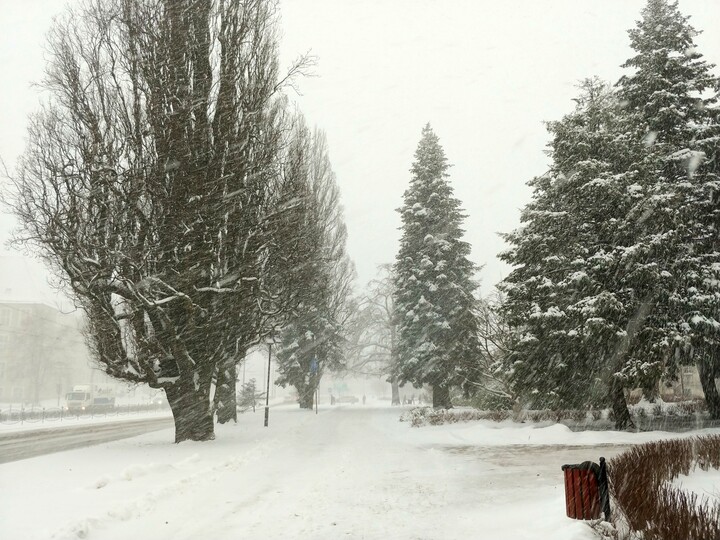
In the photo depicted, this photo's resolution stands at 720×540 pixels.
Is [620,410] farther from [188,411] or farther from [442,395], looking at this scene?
[188,411]

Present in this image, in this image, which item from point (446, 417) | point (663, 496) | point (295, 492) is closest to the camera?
point (663, 496)

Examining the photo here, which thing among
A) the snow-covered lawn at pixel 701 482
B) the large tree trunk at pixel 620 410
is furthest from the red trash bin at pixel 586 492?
the large tree trunk at pixel 620 410

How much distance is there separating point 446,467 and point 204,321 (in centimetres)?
820

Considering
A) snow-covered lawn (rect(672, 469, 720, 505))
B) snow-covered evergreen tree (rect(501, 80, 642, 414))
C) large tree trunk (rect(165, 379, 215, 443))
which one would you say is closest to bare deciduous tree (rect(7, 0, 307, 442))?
large tree trunk (rect(165, 379, 215, 443))

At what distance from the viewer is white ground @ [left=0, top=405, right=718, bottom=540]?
6281 millimetres

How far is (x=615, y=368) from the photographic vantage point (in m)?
16.5

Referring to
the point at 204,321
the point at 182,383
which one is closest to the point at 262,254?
the point at 204,321

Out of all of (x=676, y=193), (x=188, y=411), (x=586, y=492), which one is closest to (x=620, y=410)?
(x=676, y=193)

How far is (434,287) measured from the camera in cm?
2950

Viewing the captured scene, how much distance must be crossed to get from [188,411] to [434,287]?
17.3m

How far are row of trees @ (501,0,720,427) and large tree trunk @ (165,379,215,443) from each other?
10.7 m

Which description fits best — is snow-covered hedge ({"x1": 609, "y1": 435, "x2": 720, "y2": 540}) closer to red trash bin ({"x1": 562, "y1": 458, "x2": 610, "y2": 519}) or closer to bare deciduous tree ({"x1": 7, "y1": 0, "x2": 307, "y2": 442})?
red trash bin ({"x1": 562, "y1": 458, "x2": 610, "y2": 519})

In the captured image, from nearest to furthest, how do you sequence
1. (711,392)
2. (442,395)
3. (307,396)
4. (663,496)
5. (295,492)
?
(663,496) < (295,492) < (711,392) < (442,395) < (307,396)

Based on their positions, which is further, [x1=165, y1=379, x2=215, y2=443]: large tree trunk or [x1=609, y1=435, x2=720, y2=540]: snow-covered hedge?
[x1=165, y1=379, x2=215, y2=443]: large tree trunk
